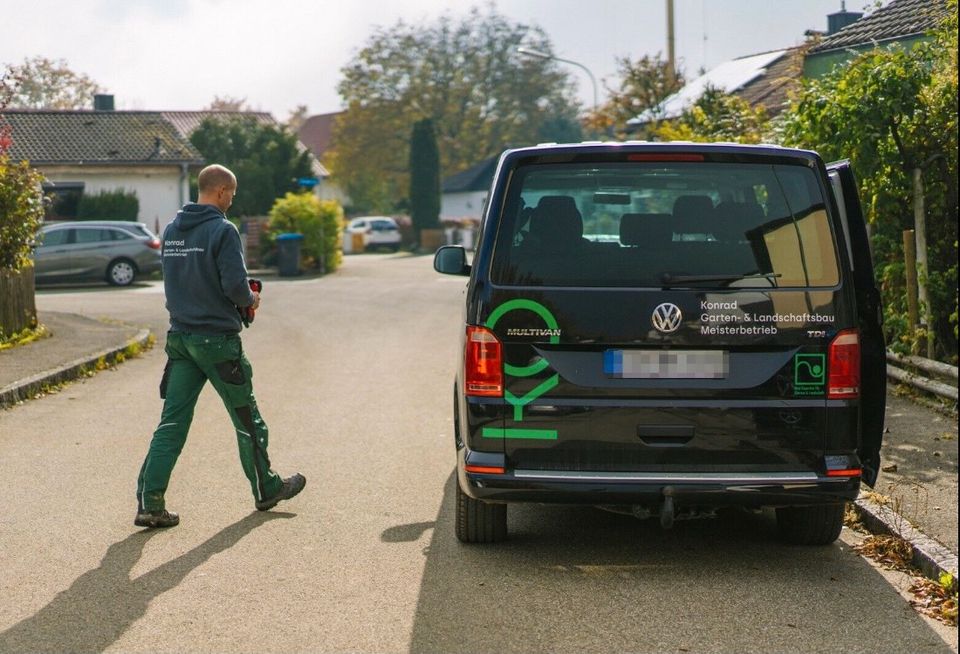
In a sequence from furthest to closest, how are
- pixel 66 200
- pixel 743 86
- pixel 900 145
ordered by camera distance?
pixel 66 200
pixel 743 86
pixel 900 145

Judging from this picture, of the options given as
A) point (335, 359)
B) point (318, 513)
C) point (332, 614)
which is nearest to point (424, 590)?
point (332, 614)

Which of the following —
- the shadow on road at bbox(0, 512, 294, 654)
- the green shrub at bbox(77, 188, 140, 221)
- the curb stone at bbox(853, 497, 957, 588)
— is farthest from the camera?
the green shrub at bbox(77, 188, 140, 221)

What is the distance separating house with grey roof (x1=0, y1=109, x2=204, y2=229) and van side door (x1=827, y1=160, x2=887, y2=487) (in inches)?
1456

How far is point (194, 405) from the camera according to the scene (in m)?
7.11

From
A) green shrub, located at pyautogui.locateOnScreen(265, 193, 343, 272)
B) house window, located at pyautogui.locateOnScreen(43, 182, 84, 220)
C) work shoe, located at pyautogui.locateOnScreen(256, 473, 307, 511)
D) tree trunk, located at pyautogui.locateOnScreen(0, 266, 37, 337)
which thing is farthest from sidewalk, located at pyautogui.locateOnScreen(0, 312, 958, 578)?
house window, located at pyautogui.locateOnScreen(43, 182, 84, 220)

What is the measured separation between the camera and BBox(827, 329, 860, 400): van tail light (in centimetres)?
577

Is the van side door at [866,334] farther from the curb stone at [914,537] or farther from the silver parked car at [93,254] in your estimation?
the silver parked car at [93,254]

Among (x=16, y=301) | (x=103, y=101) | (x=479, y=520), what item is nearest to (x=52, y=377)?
(x=16, y=301)

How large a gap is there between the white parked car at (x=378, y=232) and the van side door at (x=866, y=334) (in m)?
50.8

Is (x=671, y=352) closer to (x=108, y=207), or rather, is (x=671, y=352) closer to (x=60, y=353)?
(x=60, y=353)

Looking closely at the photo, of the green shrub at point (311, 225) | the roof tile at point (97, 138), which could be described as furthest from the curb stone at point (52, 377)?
the roof tile at point (97, 138)

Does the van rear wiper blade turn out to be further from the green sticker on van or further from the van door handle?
the van door handle

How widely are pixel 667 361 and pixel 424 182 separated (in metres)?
56.4

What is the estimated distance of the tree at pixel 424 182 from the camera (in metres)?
61.2
